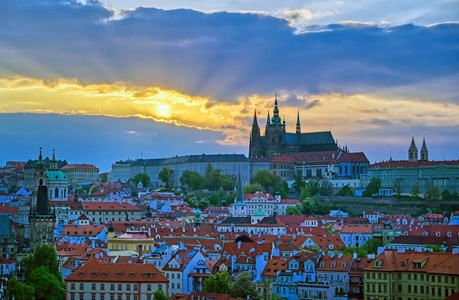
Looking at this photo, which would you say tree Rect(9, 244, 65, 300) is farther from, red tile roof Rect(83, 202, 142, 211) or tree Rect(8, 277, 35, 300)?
red tile roof Rect(83, 202, 142, 211)

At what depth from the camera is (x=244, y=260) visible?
7525cm

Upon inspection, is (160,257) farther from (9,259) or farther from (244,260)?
(9,259)

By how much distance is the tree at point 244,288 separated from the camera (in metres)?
63.2

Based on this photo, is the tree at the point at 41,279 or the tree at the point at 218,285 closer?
the tree at the point at 41,279

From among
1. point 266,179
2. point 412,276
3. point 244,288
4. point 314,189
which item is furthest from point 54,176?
point 412,276

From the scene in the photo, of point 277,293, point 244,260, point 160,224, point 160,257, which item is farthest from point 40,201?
point 160,224

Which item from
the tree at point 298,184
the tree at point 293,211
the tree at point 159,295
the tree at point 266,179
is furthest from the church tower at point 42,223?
the tree at point 266,179

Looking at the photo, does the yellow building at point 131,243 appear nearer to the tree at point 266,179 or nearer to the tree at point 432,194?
the tree at point 432,194

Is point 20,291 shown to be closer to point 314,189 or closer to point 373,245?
point 373,245

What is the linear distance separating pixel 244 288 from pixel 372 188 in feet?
387

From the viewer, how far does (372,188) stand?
7047 inches

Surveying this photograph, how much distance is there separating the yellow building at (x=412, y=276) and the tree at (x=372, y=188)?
Result: 11388 centimetres

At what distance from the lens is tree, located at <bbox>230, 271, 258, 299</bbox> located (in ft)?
207

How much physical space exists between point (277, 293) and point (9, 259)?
2266cm
